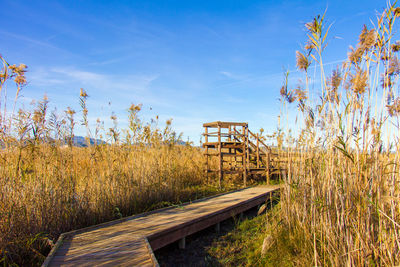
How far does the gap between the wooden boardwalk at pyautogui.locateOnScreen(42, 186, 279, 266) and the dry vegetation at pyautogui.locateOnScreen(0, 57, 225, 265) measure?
39 cm

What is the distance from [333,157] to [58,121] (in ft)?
14.8

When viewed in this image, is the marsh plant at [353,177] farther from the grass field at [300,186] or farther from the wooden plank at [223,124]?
the wooden plank at [223,124]

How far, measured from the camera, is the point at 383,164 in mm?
2670

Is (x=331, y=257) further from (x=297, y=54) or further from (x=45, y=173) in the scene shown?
(x=45, y=173)

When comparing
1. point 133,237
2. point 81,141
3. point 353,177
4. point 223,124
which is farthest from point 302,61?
point 223,124

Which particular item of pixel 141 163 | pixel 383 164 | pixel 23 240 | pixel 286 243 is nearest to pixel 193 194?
pixel 141 163

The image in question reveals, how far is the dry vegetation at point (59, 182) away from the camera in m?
3.39

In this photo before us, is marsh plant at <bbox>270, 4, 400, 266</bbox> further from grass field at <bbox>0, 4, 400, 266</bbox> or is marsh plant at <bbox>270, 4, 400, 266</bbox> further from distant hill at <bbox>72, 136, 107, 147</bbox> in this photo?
distant hill at <bbox>72, 136, 107, 147</bbox>

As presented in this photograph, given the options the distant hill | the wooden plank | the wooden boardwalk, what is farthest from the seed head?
the wooden plank

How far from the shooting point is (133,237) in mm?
3736

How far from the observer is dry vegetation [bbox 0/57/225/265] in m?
3.39

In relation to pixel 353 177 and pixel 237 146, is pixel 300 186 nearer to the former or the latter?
pixel 353 177

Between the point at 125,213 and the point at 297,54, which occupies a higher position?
the point at 297,54

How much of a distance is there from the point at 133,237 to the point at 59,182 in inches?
60.1
